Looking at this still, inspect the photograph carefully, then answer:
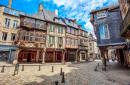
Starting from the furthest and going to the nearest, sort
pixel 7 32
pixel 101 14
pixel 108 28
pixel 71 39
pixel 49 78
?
pixel 71 39, pixel 7 32, pixel 101 14, pixel 108 28, pixel 49 78

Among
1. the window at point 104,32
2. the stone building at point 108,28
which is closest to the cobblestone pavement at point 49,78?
the stone building at point 108,28

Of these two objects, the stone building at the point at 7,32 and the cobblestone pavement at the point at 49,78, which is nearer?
the cobblestone pavement at the point at 49,78

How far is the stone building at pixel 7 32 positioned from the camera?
1465 cm

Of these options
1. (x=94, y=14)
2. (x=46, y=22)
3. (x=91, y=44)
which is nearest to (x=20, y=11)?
(x=46, y=22)

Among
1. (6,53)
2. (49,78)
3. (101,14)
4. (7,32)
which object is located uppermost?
(101,14)

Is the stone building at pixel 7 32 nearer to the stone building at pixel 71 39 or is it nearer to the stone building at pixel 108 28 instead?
the stone building at pixel 71 39

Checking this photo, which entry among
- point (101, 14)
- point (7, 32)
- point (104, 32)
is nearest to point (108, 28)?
point (104, 32)

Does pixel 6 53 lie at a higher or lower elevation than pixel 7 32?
lower

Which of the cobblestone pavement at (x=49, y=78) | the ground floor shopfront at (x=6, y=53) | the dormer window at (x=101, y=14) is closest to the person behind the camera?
the cobblestone pavement at (x=49, y=78)

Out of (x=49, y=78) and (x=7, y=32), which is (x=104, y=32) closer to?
(x=49, y=78)

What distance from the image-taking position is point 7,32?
15133 millimetres

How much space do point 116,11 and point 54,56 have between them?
16211 mm

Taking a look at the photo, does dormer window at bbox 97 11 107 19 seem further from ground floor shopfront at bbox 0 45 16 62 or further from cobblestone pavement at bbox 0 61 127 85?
ground floor shopfront at bbox 0 45 16 62

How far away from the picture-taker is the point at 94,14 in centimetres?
1227
